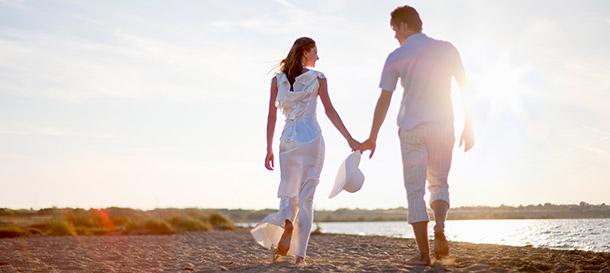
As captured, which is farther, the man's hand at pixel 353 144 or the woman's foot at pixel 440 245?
the man's hand at pixel 353 144

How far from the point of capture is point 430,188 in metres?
5.76

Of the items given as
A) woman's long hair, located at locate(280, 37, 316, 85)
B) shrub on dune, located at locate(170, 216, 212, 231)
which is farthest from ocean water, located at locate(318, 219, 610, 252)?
woman's long hair, located at locate(280, 37, 316, 85)

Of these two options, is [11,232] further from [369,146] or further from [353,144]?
[369,146]

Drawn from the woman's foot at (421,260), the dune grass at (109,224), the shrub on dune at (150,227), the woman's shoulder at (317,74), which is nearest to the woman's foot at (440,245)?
the woman's foot at (421,260)

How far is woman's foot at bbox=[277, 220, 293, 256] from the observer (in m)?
6.62

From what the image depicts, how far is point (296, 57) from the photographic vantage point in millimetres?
6680

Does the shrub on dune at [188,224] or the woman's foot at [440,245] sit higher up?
the shrub on dune at [188,224]

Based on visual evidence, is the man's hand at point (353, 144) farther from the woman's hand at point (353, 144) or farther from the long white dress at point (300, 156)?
the long white dress at point (300, 156)

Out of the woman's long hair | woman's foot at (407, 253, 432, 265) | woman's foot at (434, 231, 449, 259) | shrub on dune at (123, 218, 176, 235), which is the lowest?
woman's foot at (407, 253, 432, 265)

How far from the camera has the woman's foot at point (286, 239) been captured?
6617 mm

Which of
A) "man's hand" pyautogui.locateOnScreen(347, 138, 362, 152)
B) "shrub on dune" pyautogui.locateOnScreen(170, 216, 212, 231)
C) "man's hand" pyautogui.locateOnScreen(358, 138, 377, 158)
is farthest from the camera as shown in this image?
"shrub on dune" pyautogui.locateOnScreen(170, 216, 212, 231)

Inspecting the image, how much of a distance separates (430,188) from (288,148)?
1.50 meters

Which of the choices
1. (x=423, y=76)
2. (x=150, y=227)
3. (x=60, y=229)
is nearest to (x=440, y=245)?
(x=423, y=76)

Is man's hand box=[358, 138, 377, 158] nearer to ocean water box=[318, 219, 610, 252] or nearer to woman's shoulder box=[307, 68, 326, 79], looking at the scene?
woman's shoulder box=[307, 68, 326, 79]
